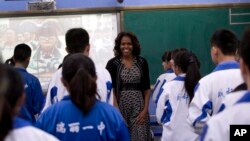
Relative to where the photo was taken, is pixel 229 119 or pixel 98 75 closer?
pixel 229 119

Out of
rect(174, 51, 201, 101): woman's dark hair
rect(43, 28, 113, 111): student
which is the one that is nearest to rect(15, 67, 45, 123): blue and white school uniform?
rect(43, 28, 113, 111): student

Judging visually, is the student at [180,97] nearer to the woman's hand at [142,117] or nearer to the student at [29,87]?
the woman's hand at [142,117]

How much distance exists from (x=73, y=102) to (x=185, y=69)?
1538mm

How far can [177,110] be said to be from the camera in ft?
11.8

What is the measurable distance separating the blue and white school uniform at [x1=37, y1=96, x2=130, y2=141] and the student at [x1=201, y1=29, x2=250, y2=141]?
905 mm

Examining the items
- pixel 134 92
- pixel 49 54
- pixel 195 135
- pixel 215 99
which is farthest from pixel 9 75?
pixel 49 54

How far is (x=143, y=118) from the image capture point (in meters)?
4.32

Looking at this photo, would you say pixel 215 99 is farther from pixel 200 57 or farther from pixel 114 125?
pixel 200 57

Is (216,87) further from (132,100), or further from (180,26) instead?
(180,26)

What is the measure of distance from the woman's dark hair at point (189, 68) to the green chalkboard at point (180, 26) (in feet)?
7.28

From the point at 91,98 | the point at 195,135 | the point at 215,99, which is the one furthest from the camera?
the point at 195,135

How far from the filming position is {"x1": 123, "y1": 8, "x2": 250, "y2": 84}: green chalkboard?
588cm

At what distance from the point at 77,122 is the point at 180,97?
1.46m

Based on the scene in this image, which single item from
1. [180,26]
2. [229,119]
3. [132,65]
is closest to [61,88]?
[132,65]
